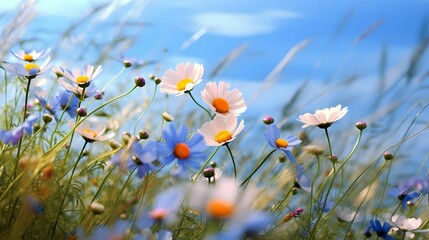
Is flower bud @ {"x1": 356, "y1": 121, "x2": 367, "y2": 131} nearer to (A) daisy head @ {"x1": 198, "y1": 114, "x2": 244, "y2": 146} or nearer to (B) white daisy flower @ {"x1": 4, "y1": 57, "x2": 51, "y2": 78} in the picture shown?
(A) daisy head @ {"x1": 198, "y1": 114, "x2": 244, "y2": 146}

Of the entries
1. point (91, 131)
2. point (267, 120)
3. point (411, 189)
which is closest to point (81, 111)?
point (91, 131)

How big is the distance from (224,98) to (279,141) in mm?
114

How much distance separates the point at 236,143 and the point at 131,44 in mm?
643

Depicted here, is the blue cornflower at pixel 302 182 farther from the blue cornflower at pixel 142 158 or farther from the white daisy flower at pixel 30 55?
the white daisy flower at pixel 30 55

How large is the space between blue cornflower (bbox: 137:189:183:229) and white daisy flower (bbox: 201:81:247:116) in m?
0.34

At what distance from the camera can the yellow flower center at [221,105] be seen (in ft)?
3.45

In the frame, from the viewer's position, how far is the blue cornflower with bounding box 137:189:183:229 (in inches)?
24.1

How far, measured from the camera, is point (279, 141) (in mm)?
1028

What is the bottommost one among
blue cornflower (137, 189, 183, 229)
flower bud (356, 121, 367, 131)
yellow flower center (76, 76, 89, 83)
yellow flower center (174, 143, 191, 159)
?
flower bud (356, 121, 367, 131)

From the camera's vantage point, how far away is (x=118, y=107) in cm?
196

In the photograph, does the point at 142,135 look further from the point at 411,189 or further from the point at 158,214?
the point at 411,189

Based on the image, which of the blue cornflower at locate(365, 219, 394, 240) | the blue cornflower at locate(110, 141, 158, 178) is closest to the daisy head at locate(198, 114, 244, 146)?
the blue cornflower at locate(110, 141, 158, 178)

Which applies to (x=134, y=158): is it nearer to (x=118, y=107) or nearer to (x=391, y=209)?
(x=391, y=209)

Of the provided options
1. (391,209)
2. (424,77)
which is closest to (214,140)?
(391,209)
